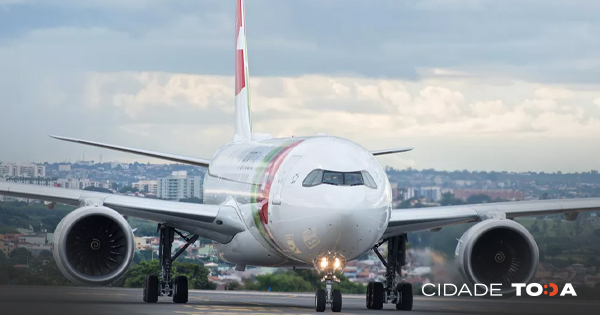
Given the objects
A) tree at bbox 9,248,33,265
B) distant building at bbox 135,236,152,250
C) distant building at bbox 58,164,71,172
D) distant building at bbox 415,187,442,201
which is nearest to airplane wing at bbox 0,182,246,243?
tree at bbox 9,248,33,265

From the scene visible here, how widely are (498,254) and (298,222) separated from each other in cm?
596

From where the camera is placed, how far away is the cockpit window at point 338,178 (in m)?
21.1

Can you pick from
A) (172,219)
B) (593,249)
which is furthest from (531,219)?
(172,219)

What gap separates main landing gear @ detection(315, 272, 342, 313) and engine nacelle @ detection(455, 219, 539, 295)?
428 cm

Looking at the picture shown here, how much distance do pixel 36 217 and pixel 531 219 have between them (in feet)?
54.0

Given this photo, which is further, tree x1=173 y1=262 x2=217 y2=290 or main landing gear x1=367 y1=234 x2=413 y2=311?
tree x1=173 y1=262 x2=217 y2=290

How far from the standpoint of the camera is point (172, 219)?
25.7m

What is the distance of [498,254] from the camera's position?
25.4m

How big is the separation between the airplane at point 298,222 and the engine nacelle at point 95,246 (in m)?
0.02

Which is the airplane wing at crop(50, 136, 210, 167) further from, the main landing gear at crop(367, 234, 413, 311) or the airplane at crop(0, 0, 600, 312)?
the main landing gear at crop(367, 234, 413, 311)

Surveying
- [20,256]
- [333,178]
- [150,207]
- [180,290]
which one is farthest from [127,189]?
[333,178]

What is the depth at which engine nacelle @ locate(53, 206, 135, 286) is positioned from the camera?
23.7 m

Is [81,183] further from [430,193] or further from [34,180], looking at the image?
[430,193]

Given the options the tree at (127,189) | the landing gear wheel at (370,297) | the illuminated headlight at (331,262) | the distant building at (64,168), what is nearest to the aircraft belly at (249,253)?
the landing gear wheel at (370,297)
